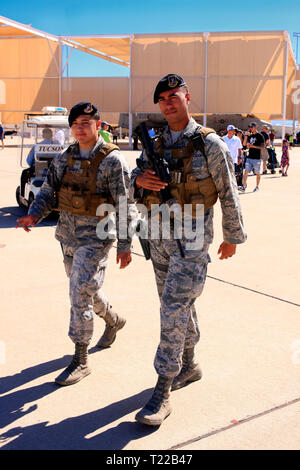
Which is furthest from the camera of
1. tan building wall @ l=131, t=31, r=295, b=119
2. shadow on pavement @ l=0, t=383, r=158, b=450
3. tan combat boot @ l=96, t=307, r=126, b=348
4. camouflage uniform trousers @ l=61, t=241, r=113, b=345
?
tan building wall @ l=131, t=31, r=295, b=119

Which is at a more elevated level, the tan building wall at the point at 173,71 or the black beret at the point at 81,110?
the tan building wall at the point at 173,71

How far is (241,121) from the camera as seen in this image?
140ft

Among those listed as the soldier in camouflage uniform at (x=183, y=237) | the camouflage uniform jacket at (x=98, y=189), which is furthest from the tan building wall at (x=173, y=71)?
the soldier in camouflage uniform at (x=183, y=237)

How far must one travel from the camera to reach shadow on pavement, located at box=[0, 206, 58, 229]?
8.68 m

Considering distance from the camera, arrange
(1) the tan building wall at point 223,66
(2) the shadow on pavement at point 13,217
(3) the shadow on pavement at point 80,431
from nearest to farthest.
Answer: (3) the shadow on pavement at point 80,431, (2) the shadow on pavement at point 13,217, (1) the tan building wall at point 223,66

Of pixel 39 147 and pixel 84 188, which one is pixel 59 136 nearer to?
pixel 39 147

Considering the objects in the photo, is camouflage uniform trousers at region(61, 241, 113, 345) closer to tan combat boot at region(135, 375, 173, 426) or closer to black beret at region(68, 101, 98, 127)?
tan combat boot at region(135, 375, 173, 426)

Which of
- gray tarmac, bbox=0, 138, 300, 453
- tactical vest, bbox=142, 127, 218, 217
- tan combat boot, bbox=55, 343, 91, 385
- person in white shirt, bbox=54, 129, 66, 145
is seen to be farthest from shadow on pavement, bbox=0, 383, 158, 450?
person in white shirt, bbox=54, 129, 66, 145

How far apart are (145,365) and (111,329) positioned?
426 millimetres

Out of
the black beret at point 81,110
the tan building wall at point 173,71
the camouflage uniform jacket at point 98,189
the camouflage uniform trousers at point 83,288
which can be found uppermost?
the tan building wall at point 173,71

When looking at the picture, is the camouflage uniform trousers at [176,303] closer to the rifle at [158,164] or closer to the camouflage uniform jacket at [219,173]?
the rifle at [158,164]

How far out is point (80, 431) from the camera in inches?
110

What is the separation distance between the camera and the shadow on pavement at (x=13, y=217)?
8.68m

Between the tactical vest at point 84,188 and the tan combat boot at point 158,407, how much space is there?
1.14 meters
